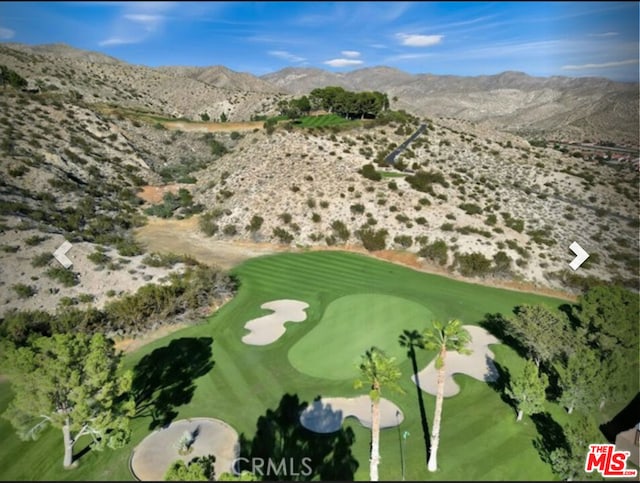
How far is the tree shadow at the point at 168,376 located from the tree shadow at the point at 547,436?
17.5m

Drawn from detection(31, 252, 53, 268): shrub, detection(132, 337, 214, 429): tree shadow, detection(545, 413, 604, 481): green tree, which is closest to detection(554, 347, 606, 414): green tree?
detection(545, 413, 604, 481): green tree

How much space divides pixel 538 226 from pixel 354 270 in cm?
2403

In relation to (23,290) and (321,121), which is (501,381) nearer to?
(23,290)

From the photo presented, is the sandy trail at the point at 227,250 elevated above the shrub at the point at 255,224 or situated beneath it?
situated beneath

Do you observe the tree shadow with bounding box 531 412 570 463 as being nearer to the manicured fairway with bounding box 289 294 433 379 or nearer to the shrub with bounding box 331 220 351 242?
the manicured fairway with bounding box 289 294 433 379

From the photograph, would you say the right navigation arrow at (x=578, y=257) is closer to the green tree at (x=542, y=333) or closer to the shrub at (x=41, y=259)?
the green tree at (x=542, y=333)

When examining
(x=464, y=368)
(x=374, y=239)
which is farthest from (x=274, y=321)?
(x=374, y=239)

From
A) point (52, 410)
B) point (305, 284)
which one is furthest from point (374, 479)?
point (305, 284)

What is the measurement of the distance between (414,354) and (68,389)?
61.6 feet

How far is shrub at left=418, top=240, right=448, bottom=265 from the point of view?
136 feet

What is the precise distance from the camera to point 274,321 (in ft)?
96.2

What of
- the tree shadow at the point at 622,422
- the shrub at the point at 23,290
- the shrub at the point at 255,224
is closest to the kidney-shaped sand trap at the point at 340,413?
the tree shadow at the point at 622,422

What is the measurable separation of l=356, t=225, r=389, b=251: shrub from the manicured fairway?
12.7m

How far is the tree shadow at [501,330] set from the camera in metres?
25.8
